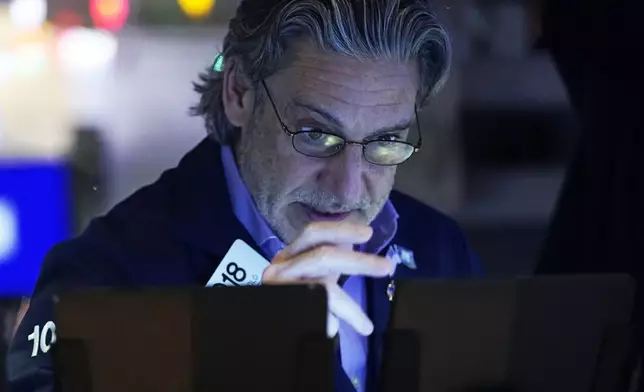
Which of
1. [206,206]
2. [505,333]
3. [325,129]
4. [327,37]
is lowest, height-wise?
[505,333]

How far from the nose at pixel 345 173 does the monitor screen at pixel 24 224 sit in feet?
1.13

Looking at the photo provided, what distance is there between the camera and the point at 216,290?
0.86 m

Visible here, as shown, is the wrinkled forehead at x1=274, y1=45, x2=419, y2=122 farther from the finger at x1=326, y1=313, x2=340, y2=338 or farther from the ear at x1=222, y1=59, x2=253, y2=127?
the finger at x1=326, y1=313, x2=340, y2=338

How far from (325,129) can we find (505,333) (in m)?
0.33

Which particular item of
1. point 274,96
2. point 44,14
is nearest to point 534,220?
point 274,96

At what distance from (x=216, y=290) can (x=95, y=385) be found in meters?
0.17

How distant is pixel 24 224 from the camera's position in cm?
103

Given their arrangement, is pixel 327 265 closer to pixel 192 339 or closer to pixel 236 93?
pixel 192 339

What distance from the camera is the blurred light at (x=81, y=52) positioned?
3.35ft

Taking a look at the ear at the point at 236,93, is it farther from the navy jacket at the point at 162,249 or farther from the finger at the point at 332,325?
the finger at the point at 332,325

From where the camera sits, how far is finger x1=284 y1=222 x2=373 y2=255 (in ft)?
2.97

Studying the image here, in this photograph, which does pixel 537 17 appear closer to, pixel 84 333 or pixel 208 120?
pixel 208 120

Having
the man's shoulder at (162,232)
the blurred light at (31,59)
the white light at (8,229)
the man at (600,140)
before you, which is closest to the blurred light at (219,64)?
the man's shoulder at (162,232)

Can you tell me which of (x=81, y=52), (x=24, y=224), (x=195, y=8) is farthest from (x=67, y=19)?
(x=24, y=224)
